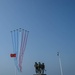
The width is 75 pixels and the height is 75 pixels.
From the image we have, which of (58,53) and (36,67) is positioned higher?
(58,53)

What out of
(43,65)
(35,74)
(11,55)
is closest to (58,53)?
(43,65)

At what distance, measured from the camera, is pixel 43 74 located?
123 feet

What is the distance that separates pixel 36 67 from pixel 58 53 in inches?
295

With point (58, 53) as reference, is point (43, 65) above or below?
below

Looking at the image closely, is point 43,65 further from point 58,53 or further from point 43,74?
point 58,53

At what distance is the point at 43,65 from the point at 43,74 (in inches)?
115

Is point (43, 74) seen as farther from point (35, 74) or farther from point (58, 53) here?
point (58, 53)

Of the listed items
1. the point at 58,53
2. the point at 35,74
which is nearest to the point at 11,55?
the point at 35,74

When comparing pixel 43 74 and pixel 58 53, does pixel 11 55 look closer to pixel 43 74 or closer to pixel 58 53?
pixel 43 74

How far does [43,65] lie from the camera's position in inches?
1555

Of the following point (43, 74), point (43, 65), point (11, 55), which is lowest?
point (43, 74)

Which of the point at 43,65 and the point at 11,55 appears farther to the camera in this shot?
the point at 43,65

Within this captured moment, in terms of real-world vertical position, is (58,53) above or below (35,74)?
above

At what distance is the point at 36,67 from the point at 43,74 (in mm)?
2955
